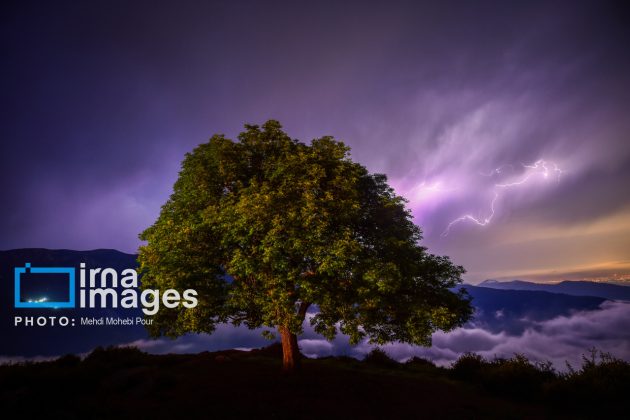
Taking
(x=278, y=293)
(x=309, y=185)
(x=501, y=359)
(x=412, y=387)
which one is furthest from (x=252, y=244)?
(x=501, y=359)

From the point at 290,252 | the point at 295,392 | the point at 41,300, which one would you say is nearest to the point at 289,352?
the point at 295,392

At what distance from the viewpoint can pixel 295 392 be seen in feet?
53.4

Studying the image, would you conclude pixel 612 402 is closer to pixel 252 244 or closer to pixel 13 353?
pixel 252 244

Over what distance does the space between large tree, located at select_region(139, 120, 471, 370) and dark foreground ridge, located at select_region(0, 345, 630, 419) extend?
2.82 meters

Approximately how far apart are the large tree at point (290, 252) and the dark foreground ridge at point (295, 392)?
9.26 ft

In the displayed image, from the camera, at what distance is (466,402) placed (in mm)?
17641

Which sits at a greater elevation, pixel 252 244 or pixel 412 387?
pixel 252 244

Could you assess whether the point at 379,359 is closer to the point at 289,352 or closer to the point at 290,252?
the point at 289,352

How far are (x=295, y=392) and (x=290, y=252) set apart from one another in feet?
23.3

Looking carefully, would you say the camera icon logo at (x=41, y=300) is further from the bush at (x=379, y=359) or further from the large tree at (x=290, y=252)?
the bush at (x=379, y=359)

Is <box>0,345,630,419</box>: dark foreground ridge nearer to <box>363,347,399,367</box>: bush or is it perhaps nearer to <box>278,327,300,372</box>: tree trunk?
<box>278,327,300,372</box>: tree trunk

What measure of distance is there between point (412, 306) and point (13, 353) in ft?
902
